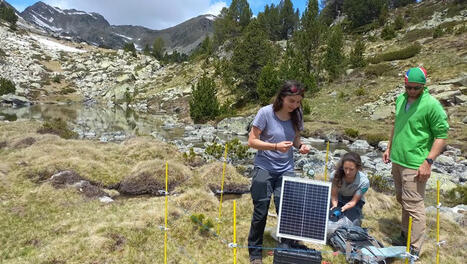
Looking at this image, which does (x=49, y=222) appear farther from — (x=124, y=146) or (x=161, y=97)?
(x=161, y=97)

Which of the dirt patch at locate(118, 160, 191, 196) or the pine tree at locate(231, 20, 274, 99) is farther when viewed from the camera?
the pine tree at locate(231, 20, 274, 99)

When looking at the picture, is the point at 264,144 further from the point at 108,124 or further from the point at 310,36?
the point at 310,36

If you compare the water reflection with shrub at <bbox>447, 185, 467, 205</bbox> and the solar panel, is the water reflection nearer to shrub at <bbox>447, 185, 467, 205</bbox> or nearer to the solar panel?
shrub at <bbox>447, 185, 467, 205</bbox>

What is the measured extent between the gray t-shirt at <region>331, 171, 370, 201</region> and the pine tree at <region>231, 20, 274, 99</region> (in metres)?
34.9

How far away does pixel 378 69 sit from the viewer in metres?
34.1

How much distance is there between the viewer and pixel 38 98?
217 feet

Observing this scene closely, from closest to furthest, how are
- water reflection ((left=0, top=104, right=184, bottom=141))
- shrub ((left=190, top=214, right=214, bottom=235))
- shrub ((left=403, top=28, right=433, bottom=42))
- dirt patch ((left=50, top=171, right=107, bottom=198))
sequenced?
shrub ((left=190, top=214, right=214, bottom=235)), dirt patch ((left=50, top=171, right=107, bottom=198)), water reflection ((left=0, top=104, right=184, bottom=141)), shrub ((left=403, top=28, right=433, bottom=42))

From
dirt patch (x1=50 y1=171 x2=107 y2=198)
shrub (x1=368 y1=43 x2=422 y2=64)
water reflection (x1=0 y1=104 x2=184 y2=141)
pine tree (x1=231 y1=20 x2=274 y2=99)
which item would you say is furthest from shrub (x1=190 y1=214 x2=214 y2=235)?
shrub (x1=368 y1=43 x2=422 y2=64)

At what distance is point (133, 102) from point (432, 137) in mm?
64375

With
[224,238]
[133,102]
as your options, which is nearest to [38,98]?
[133,102]

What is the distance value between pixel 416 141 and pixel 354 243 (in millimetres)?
2036

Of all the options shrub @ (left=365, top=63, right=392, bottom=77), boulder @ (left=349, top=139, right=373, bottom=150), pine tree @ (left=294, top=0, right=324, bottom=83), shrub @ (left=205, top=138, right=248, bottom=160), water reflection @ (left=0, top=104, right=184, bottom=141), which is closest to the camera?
shrub @ (left=205, top=138, right=248, bottom=160)

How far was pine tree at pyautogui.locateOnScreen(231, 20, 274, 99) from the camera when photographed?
4053 cm

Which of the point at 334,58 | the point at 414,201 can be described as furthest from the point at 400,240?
the point at 334,58
